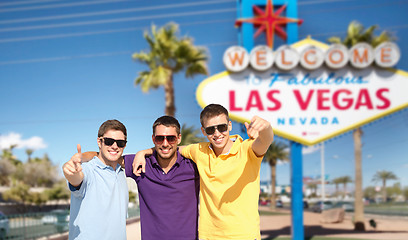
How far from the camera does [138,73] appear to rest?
18.5 m

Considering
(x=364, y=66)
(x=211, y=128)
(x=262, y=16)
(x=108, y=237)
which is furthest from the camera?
(x=262, y=16)

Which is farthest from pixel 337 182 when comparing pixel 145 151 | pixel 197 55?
pixel 145 151

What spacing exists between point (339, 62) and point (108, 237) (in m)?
9.67

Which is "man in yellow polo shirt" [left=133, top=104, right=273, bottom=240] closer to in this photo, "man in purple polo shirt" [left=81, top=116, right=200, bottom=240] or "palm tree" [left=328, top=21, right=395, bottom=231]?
"man in purple polo shirt" [left=81, top=116, right=200, bottom=240]

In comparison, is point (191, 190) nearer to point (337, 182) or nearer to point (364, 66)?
point (364, 66)

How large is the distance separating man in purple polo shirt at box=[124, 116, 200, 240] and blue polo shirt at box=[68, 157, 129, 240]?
0.99 ft

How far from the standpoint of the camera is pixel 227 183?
10.4ft

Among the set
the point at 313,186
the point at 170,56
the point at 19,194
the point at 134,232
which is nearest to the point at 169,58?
the point at 170,56

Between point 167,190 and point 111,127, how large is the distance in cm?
76

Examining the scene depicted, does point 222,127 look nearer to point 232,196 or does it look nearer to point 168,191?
point 232,196

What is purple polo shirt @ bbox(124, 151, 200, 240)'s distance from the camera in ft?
11.1

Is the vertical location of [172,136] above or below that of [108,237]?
above

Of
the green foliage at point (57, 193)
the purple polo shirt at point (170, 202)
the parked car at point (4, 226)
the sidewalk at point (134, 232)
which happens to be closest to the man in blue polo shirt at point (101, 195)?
the purple polo shirt at point (170, 202)

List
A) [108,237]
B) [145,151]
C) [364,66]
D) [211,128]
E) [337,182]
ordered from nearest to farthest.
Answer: [108,237] → [211,128] → [145,151] → [364,66] → [337,182]
